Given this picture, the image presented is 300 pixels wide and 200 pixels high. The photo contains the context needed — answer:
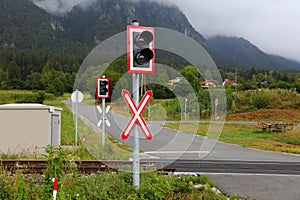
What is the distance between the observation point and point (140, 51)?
6590 millimetres

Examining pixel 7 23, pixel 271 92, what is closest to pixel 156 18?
pixel 271 92

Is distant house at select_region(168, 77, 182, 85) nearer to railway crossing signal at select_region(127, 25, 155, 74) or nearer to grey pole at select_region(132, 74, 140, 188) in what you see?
grey pole at select_region(132, 74, 140, 188)

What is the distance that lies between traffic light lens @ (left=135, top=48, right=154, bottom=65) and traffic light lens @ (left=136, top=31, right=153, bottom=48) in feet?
0.52

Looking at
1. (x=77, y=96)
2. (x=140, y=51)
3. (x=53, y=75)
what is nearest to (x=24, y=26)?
(x=53, y=75)

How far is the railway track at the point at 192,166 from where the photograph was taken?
10.3 m

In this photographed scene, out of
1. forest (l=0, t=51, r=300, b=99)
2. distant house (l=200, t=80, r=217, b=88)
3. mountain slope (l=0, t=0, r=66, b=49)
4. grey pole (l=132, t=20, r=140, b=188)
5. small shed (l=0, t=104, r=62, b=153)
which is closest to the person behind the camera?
grey pole (l=132, t=20, r=140, b=188)

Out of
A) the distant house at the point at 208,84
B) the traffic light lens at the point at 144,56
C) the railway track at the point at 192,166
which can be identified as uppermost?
the traffic light lens at the point at 144,56

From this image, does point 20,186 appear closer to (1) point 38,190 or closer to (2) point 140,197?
(1) point 38,190

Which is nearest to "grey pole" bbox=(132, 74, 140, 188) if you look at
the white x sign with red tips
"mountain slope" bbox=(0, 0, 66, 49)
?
the white x sign with red tips

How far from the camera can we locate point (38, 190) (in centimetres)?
674

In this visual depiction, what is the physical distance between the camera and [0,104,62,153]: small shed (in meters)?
14.3

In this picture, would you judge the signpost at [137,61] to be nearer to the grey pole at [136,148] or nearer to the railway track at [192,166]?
the grey pole at [136,148]

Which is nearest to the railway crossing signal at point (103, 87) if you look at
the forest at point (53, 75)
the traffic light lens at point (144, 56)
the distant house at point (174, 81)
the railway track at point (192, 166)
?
the railway track at point (192, 166)

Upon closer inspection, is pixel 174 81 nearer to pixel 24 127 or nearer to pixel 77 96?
Result: pixel 77 96
